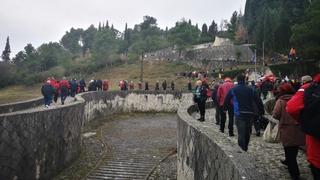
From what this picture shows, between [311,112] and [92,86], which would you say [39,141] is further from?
[92,86]

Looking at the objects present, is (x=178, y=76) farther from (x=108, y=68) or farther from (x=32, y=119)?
(x=32, y=119)

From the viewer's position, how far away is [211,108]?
25531 millimetres

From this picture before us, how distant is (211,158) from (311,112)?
256cm

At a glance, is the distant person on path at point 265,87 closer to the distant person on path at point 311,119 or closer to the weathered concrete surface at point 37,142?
the weathered concrete surface at point 37,142

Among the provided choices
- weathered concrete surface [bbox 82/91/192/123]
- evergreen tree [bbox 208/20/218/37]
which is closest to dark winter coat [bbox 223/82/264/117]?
weathered concrete surface [bbox 82/91/192/123]

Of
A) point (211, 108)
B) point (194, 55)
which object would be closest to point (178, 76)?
point (194, 55)

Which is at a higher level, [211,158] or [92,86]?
[92,86]

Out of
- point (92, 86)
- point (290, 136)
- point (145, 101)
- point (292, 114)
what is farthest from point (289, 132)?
point (92, 86)

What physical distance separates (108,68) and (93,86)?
198 feet

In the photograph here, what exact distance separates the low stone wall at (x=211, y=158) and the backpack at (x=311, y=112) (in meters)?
0.81

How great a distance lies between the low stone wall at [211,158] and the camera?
5.89 meters

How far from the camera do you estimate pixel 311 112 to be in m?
5.80

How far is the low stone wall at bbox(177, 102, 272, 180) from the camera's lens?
589 centimetres

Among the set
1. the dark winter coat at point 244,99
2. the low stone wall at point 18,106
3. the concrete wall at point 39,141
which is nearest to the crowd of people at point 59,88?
the low stone wall at point 18,106
